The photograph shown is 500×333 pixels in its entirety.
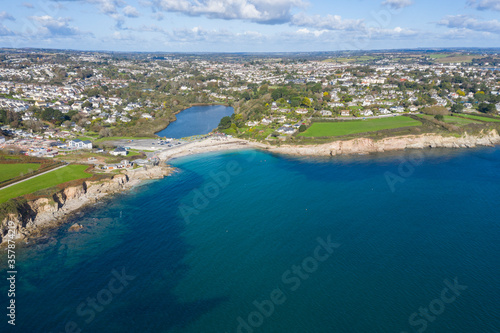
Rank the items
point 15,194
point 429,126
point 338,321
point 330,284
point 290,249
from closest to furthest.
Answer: point 338,321 → point 330,284 → point 290,249 → point 15,194 → point 429,126

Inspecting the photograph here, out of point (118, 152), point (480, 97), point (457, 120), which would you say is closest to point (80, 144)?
point (118, 152)

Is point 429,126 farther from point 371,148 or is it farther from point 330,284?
point 330,284

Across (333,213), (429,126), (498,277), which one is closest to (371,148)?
(429,126)

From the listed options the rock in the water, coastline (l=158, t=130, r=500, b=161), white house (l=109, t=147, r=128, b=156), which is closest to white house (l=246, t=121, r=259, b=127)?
coastline (l=158, t=130, r=500, b=161)

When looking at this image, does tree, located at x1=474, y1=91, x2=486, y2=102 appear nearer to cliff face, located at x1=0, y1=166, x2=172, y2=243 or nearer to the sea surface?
the sea surface

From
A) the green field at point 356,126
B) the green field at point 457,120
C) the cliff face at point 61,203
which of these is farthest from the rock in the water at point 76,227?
the green field at point 457,120

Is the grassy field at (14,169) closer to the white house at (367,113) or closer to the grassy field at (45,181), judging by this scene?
the grassy field at (45,181)
